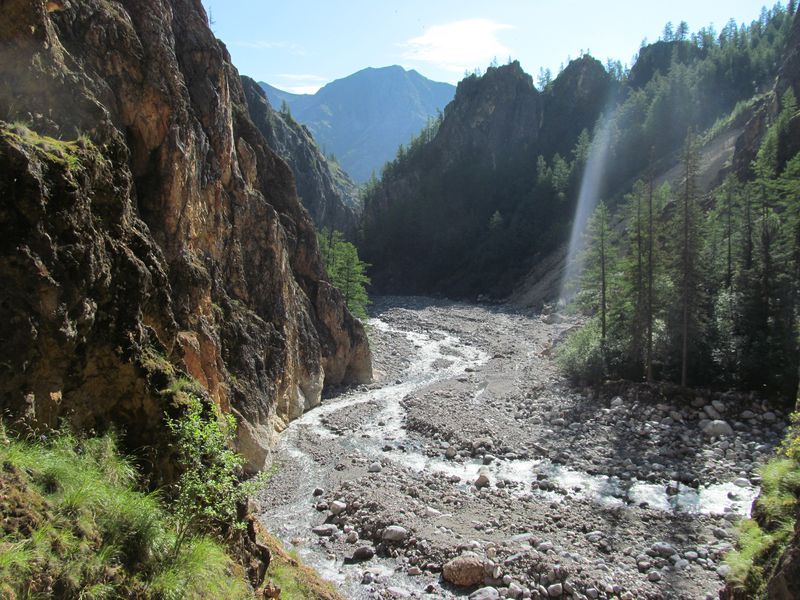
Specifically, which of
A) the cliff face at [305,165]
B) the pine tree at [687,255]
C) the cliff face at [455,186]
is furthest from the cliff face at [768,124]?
the cliff face at [305,165]

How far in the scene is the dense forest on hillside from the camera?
341ft

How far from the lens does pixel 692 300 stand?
106 feet

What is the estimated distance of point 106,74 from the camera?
752 inches

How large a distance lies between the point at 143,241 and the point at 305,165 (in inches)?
5870

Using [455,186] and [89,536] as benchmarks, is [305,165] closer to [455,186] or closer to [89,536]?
[455,186]

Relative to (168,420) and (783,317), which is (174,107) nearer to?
(168,420)

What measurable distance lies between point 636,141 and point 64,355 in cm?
11383

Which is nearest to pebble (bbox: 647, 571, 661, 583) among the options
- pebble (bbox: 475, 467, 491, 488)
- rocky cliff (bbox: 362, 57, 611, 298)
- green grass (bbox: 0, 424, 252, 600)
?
pebble (bbox: 475, 467, 491, 488)

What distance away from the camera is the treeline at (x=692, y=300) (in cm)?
3122

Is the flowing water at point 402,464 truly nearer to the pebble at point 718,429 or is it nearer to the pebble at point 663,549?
the pebble at point 663,549

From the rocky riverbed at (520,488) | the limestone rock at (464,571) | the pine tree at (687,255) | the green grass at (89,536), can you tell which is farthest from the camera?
the pine tree at (687,255)

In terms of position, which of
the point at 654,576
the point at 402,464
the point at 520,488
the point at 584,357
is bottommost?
the point at 402,464

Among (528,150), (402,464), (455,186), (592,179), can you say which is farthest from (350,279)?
(528,150)

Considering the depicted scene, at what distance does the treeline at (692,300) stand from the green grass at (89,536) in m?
30.9
